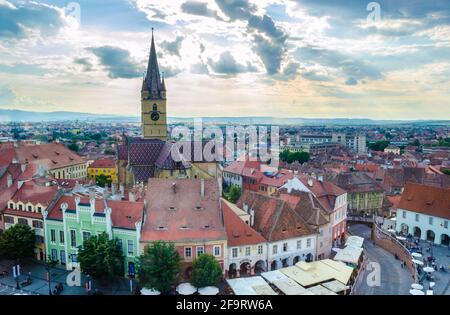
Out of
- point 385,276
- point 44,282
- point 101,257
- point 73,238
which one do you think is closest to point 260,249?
point 385,276

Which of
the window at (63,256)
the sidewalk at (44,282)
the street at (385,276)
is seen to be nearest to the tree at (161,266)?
the sidewalk at (44,282)

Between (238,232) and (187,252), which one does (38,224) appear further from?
(238,232)

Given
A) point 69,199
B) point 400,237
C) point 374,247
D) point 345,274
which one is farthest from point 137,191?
point 400,237

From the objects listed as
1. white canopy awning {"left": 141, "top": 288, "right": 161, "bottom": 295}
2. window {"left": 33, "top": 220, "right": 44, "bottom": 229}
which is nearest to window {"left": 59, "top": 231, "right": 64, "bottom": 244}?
window {"left": 33, "top": 220, "right": 44, "bottom": 229}

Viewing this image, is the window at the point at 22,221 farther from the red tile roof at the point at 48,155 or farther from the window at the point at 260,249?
the red tile roof at the point at 48,155

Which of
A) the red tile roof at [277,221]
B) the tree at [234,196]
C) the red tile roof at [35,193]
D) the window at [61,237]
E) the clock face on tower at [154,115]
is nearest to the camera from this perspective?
the red tile roof at [277,221]

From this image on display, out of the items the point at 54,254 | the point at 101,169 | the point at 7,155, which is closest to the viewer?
the point at 54,254
